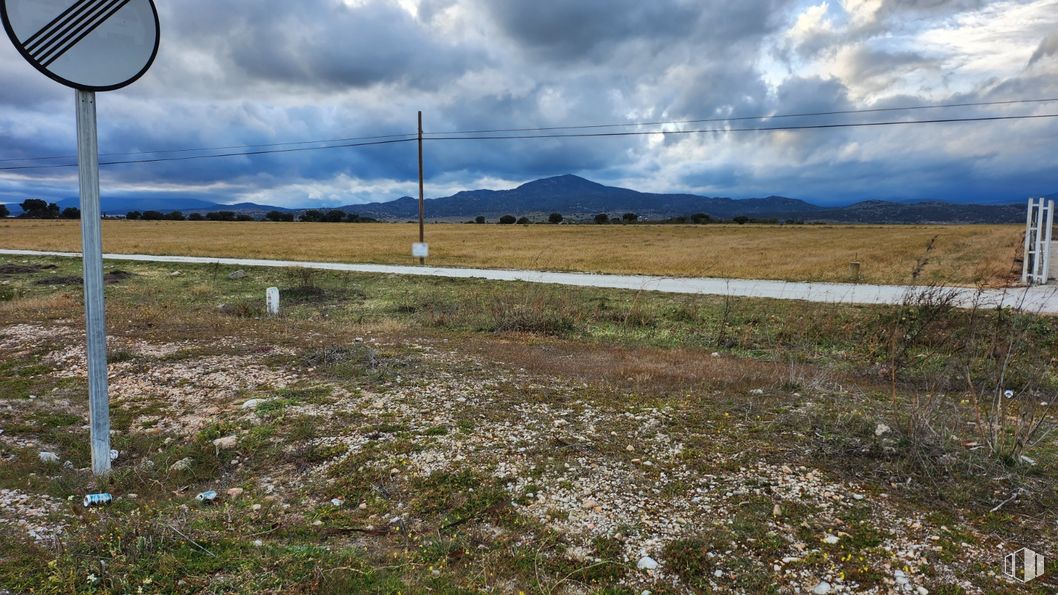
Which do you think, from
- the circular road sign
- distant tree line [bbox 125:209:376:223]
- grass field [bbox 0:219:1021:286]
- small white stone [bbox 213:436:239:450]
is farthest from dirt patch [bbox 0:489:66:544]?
distant tree line [bbox 125:209:376:223]

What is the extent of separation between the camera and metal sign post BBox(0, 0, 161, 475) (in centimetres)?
336

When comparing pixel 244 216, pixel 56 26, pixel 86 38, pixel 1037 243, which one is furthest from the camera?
pixel 244 216

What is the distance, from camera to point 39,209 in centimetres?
11719

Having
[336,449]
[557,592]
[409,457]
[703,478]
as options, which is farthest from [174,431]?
[703,478]

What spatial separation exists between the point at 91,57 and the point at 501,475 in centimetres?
385

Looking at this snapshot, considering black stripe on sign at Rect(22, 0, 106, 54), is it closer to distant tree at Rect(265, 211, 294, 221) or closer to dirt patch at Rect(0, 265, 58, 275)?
dirt patch at Rect(0, 265, 58, 275)

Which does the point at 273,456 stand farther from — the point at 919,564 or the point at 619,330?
the point at 619,330

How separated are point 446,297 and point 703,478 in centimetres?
1319

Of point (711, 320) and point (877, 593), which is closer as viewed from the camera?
point (877, 593)

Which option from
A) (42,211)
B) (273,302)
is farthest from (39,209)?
(273,302)

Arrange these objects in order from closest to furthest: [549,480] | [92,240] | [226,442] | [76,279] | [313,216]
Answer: [92,240], [549,480], [226,442], [76,279], [313,216]

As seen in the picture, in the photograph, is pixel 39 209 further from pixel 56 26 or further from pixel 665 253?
pixel 56 26

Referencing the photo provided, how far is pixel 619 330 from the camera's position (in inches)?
484

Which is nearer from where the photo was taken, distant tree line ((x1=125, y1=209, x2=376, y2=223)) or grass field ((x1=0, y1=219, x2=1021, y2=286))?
grass field ((x1=0, y1=219, x2=1021, y2=286))
